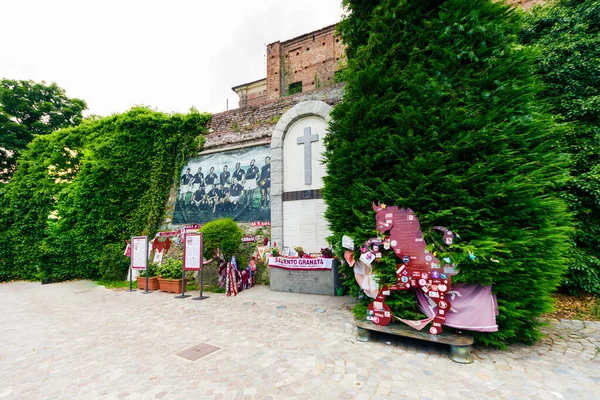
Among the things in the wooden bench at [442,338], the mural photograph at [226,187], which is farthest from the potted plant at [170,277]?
the wooden bench at [442,338]

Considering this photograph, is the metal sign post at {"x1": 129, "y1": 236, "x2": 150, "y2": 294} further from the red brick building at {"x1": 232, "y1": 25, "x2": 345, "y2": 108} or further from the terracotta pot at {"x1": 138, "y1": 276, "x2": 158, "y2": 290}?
the red brick building at {"x1": 232, "y1": 25, "x2": 345, "y2": 108}

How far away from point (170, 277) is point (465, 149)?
8271mm

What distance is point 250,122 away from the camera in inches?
377

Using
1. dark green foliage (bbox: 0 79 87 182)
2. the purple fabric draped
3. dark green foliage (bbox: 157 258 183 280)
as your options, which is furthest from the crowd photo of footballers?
dark green foliage (bbox: 0 79 87 182)

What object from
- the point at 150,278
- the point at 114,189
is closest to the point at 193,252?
the point at 150,278

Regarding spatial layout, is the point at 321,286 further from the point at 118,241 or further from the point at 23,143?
the point at 23,143

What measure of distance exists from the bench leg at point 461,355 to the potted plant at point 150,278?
813cm

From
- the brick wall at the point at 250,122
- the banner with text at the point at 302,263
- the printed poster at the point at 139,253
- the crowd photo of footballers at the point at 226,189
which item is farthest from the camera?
the crowd photo of footballers at the point at 226,189

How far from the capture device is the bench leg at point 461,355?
3.32m

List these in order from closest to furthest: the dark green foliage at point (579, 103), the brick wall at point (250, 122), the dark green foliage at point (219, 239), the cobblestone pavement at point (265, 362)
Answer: the cobblestone pavement at point (265, 362) → the dark green foliage at point (579, 103) → the dark green foliage at point (219, 239) → the brick wall at point (250, 122)

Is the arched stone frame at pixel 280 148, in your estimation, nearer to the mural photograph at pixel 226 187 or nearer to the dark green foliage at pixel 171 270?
the mural photograph at pixel 226 187

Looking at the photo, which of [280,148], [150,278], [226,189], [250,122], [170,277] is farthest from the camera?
[250,122]

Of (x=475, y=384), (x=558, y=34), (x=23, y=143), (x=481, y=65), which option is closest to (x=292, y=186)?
(x=481, y=65)

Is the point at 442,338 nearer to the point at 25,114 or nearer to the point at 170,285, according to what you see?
the point at 170,285
